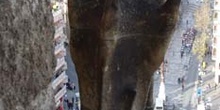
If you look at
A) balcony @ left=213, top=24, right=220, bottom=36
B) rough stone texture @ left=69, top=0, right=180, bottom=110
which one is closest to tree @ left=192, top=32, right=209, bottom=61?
balcony @ left=213, top=24, right=220, bottom=36

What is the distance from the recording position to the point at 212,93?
4344 centimetres

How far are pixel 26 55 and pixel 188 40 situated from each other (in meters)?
52.7

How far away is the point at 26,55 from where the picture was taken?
309 cm

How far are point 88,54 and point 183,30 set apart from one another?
182ft

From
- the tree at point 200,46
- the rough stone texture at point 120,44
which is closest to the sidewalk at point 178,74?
the tree at point 200,46

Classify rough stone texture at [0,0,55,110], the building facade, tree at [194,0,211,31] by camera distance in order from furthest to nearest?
tree at [194,0,211,31]
the building facade
rough stone texture at [0,0,55,110]

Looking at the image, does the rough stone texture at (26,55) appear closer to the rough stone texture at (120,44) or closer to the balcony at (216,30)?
the rough stone texture at (120,44)

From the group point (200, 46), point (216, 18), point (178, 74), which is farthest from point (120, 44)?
point (216, 18)

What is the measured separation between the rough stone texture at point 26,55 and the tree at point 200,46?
47516 millimetres

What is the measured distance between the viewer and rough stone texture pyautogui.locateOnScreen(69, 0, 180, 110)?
138 inches

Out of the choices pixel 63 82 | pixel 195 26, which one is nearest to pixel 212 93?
pixel 63 82

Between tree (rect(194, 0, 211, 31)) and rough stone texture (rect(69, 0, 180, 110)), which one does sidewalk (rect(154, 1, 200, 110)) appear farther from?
rough stone texture (rect(69, 0, 180, 110))

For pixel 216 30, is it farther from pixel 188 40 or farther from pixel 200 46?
pixel 188 40

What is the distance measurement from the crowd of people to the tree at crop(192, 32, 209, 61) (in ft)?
4.20
